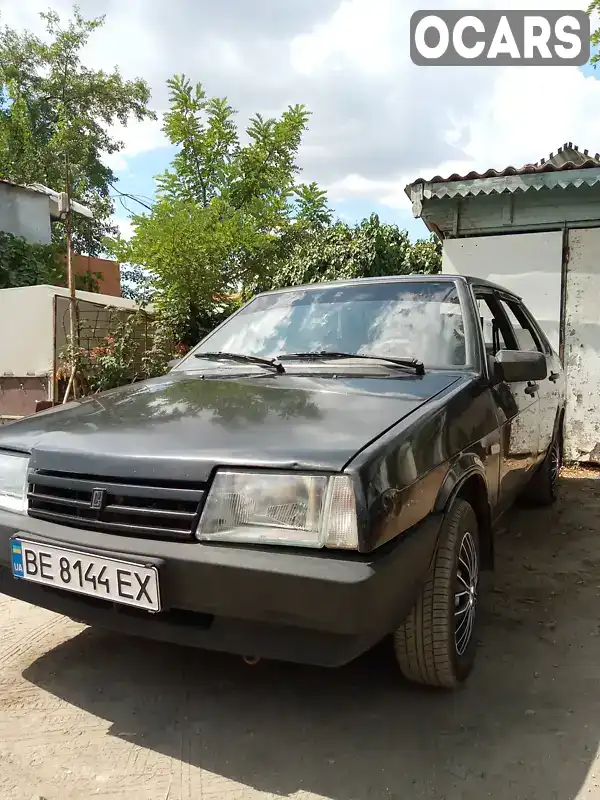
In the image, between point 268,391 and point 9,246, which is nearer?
point 268,391

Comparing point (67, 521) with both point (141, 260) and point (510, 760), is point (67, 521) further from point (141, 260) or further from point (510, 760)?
point (141, 260)

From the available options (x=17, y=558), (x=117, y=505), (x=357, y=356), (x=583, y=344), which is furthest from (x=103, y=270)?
(x=117, y=505)

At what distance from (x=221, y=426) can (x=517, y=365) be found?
139 cm

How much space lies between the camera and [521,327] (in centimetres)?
395

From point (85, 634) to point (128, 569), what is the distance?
1.16 metres

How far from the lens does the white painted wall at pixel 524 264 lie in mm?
6191

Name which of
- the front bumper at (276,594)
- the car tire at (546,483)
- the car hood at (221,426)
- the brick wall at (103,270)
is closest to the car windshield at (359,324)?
the car hood at (221,426)

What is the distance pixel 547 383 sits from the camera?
3.93 meters

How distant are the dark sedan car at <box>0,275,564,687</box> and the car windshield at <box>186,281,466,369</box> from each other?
0.02 m

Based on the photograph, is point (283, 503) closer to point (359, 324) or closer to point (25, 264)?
point (359, 324)

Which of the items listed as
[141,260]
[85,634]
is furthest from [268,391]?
[141,260]

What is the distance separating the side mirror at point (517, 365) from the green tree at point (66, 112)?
21.8 m

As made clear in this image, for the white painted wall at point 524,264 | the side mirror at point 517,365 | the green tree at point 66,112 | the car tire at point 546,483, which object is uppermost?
the green tree at point 66,112

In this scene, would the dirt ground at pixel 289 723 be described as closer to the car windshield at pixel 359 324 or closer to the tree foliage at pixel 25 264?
the car windshield at pixel 359 324
